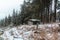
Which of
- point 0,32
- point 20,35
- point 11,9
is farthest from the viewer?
point 11,9

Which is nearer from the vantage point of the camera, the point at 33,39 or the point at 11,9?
the point at 33,39

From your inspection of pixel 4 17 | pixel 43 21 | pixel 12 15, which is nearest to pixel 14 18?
pixel 12 15

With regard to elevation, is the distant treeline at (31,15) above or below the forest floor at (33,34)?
above

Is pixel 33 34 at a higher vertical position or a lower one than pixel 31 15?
lower

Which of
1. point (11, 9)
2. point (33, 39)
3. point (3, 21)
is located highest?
point (11, 9)

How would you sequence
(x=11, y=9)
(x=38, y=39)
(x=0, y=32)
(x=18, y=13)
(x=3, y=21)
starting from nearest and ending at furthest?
(x=38, y=39) < (x=0, y=32) < (x=3, y=21) < (x=11, y=9) < (x=18, y=13)

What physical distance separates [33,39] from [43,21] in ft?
4.34

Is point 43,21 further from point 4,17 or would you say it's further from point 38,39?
point 38,39

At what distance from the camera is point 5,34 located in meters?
2.43

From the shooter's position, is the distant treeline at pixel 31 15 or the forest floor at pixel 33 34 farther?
the distant treeline at pixel 31 15

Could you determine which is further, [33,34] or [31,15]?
[31,15]

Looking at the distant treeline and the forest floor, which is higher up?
the distant treeline

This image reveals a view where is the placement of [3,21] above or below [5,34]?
above

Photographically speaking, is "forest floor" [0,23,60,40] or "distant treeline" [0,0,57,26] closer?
"forest floor" [0,23,60,40]
